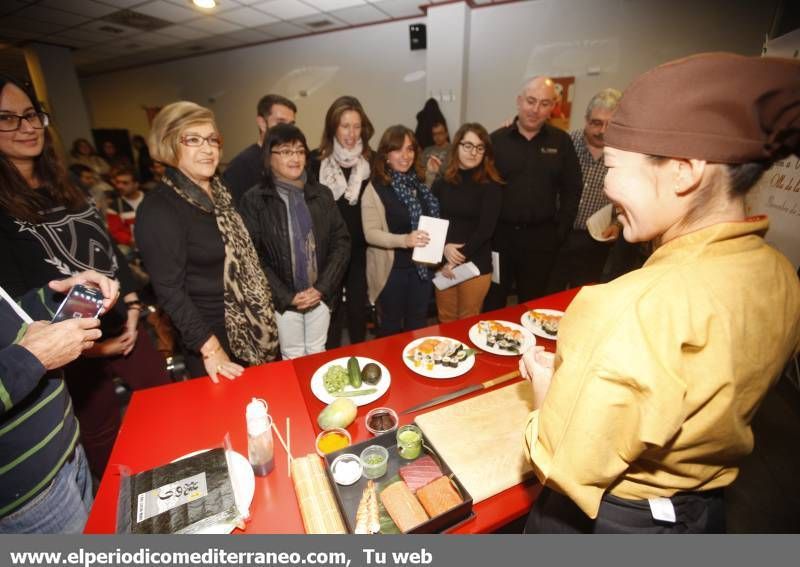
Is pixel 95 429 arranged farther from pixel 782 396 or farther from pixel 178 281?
pixel 782 396

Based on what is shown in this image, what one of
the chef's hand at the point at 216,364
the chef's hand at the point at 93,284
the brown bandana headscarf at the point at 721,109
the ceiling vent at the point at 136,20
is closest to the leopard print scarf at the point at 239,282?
the chef's hand at the point at 216,364

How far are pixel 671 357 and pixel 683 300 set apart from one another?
3.9 inches

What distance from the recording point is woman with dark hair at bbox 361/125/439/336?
254 cm

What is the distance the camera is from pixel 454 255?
275 centimetres

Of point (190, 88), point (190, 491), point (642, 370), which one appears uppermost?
point (190, 88)

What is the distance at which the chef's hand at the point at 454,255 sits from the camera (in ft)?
9.02

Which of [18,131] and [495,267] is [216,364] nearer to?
[18,131]

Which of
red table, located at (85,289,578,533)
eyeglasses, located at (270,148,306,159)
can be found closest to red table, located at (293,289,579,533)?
red table, located at (85,289,578,533)

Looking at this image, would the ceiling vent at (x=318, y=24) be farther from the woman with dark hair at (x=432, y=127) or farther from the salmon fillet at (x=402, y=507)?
the salmon fillet at (x=402, y=507)

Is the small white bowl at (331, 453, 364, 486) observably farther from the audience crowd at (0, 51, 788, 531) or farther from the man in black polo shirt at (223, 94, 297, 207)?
the man in black polo shirt at (223, 94, 297, 207)
